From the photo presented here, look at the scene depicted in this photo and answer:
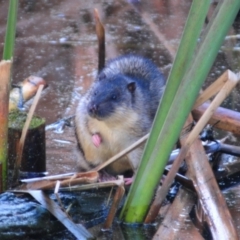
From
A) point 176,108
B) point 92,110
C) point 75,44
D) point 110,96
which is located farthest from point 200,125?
point 75,44

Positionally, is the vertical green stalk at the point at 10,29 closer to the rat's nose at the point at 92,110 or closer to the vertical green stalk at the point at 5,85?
the vertical green stalk at the point at 5,85

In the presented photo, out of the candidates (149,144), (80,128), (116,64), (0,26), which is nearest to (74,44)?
(0,26)

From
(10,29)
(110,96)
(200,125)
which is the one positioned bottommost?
(110,96)

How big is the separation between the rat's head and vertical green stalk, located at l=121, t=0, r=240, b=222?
670mm

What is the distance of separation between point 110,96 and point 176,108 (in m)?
1.04

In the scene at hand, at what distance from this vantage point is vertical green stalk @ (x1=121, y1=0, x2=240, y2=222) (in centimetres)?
315

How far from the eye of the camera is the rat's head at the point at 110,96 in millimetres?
4145

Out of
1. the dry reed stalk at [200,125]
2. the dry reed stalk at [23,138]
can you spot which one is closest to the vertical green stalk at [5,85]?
the dry reed stalk at [23,138]

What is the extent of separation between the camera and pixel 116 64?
482cm

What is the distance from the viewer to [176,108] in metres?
3.29

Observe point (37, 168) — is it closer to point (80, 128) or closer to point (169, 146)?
point (80, 128)

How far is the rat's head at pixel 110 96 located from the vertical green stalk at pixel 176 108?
2.20 ft

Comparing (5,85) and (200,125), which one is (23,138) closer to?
(5,85)

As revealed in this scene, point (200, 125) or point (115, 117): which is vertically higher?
point (200, 125)
